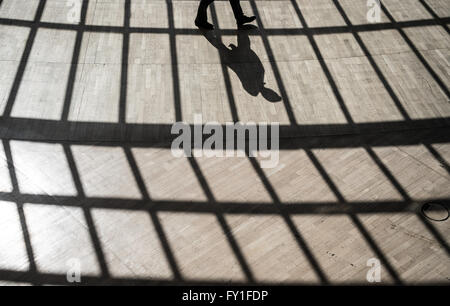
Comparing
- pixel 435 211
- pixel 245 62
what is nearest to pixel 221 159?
pixel 245 62

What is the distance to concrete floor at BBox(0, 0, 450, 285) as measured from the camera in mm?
8875

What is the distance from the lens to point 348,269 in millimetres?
8680

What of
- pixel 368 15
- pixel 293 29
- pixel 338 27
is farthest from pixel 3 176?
pixel 368 15

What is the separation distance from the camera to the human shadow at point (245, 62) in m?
12.0

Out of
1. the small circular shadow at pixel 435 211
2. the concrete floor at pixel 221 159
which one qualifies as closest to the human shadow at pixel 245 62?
the concrete floor at pixel 221 159

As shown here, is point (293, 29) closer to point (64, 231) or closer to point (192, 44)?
point (192, 44)

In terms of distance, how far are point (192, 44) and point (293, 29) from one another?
2.71 metres

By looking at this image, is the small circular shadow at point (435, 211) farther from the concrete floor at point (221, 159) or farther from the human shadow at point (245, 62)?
the human shadow at point (245, 62)

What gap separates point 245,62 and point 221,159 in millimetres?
3246

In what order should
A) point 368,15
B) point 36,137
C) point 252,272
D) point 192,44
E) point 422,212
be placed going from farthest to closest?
point 368,15, point 192,44, point 36,137, point 422,212, point 252,272

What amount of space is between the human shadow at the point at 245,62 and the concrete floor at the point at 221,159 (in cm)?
6

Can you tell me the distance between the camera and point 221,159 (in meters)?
10.6

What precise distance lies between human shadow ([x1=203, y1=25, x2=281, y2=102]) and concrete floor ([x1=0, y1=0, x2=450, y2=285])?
0.06m

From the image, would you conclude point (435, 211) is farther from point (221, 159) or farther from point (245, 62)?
point (245, 62)
